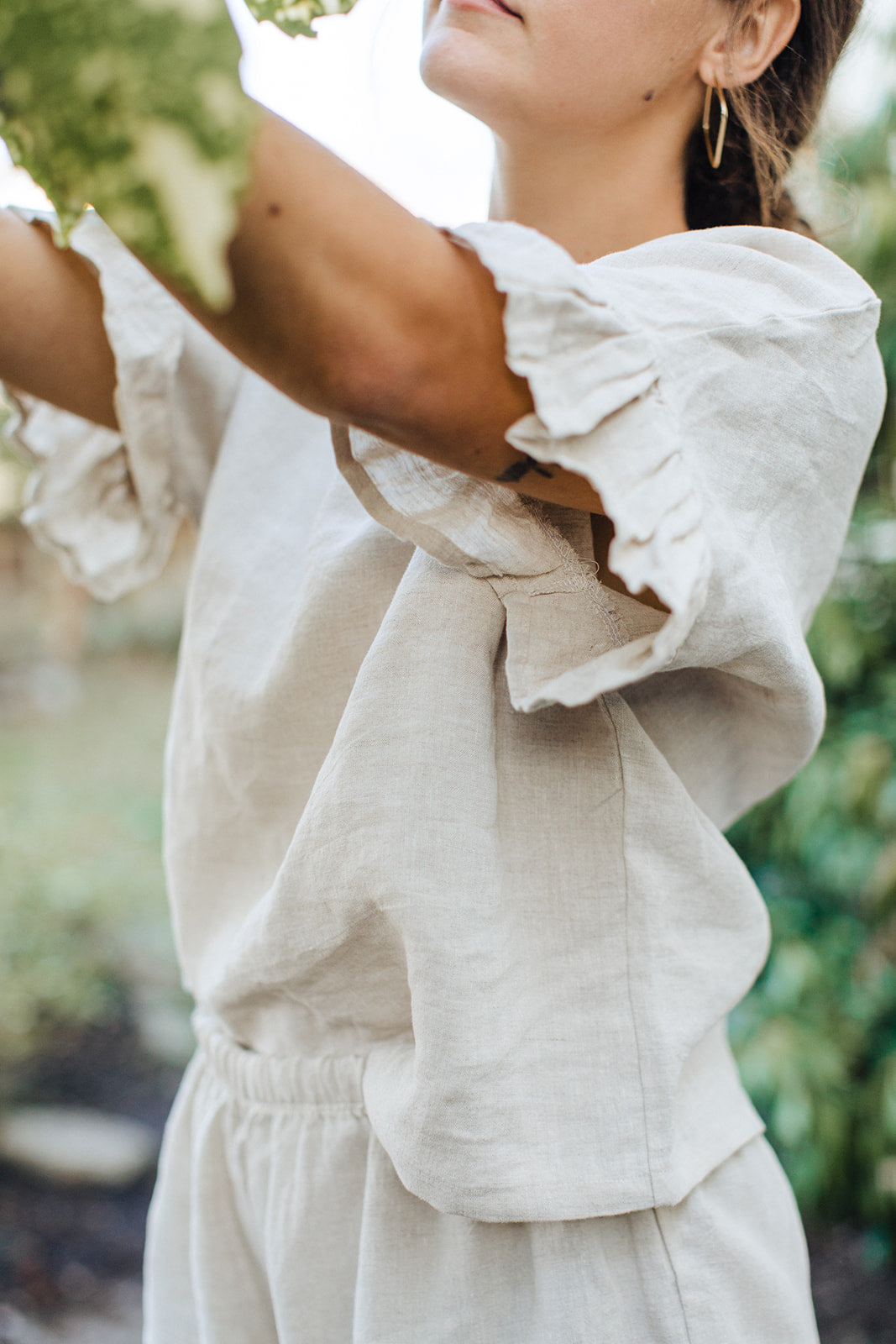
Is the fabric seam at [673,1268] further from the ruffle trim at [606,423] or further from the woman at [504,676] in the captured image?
the ruffle trim at [606,423]

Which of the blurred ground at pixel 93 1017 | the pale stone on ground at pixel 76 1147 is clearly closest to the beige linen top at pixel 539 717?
the blurred ground at pixel 93 1017

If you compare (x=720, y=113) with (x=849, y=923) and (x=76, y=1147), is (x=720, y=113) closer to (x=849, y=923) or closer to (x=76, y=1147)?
(x=849, y=923)

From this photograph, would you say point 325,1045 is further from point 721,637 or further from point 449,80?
point 449,80

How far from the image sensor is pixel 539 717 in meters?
0.47

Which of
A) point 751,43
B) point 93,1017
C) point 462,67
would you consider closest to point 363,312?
point 462,67

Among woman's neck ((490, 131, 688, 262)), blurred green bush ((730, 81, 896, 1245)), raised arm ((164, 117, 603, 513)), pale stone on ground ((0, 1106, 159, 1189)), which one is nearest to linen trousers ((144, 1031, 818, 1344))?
raised arm ((164, 117, 603, 513))

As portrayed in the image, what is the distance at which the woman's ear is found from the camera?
54 centimetres

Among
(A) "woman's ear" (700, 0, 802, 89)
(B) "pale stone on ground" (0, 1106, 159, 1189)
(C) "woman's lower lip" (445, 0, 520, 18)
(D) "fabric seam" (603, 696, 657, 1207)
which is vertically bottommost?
(B) "pale stone on ground" (0, 1106, 159, 1189)

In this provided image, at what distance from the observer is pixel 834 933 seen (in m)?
1.56

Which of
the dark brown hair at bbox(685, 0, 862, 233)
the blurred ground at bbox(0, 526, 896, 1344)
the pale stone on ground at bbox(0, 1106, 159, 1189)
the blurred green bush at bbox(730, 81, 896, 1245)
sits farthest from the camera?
the pale stone on ground at bbox(0, 1106, 159, 1189)

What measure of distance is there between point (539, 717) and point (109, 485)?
0.40 metres

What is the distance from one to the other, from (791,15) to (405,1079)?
614mm

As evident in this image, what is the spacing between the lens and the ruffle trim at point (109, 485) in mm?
631

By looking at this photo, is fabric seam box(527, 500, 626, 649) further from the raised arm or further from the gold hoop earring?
the gold hoop earring
